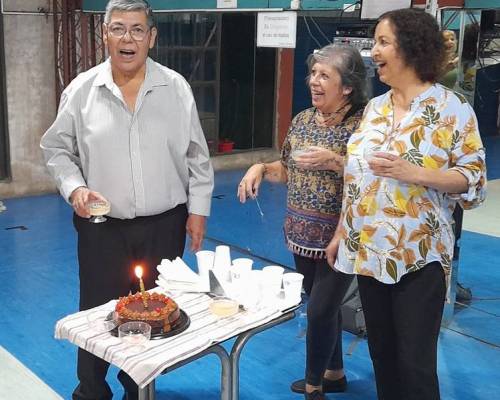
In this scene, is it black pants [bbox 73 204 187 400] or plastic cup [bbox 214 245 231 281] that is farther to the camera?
black pants [bbox 73 204 187 400]

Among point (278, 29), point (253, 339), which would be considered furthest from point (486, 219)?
point (253, 339)

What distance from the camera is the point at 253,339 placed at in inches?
142

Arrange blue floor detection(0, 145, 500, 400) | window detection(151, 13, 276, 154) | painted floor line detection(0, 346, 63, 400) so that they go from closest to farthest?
painted floor line detection(0, 346, 63, 400) < blue floor detection(0, 145, 500, 400) < window detection(151, 13, 276, 154)

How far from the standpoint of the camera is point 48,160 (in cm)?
251

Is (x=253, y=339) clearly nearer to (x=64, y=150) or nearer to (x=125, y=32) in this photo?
(x=64, y=150)

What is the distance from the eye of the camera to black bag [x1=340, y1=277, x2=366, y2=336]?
3.63 metres

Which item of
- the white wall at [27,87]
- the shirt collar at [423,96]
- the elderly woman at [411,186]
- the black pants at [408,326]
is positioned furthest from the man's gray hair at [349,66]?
the white wall at [27,87]

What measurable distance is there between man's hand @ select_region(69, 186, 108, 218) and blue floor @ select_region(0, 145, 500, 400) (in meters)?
1.04

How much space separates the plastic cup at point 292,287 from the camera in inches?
86.6

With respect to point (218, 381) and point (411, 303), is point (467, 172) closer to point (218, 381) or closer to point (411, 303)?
point (411, 303)

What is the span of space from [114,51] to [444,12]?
1.90m

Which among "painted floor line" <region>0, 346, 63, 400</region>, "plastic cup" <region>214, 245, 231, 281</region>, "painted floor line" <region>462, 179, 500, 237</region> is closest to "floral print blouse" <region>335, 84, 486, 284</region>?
"plastic cup" <region>214, 245, 231, 281</region>

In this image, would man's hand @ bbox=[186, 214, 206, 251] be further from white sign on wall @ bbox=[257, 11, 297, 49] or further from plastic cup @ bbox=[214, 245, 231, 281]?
white sign on wall @ bbox=[257, 11, 297, 49]

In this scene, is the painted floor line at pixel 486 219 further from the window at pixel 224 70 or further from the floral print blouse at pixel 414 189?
the floral print blouse at pixel 414 189
